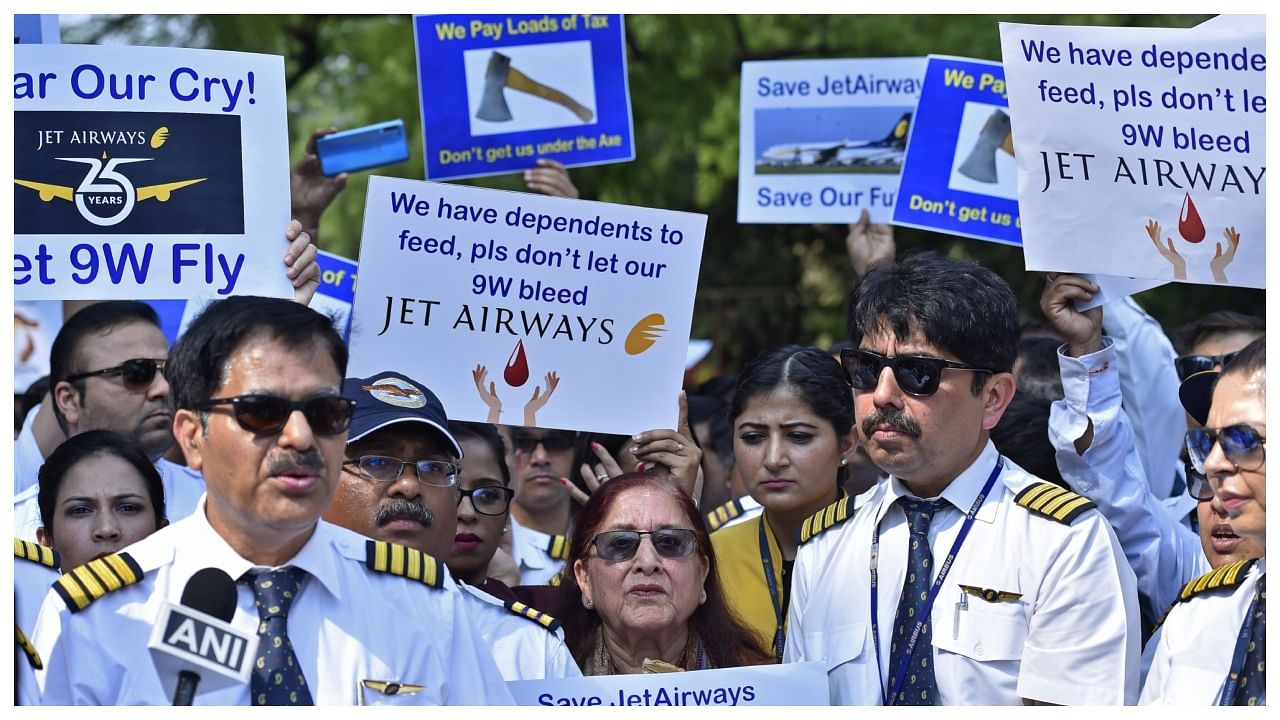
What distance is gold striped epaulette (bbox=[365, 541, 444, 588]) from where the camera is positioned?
3.25 meters

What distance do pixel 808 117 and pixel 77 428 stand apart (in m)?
3.57

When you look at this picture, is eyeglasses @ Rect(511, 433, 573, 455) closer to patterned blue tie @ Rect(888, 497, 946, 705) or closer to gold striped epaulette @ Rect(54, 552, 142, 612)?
patterned blue tie @ Rect(888, 497, 946, 705)

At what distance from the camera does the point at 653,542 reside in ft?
13.3

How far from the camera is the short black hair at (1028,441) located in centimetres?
475

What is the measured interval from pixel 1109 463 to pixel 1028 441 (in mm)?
494

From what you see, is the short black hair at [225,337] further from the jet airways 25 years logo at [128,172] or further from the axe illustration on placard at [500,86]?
the axe illustration on placard at [500,86]

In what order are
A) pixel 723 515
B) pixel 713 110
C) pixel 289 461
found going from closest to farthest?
pixel 289 461, pixel 723 515, pixel 713 110

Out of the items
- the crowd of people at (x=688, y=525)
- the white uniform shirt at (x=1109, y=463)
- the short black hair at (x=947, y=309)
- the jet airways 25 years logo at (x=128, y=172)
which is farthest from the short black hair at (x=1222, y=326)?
the jet airways 25 years logo at (x=128, y=172)

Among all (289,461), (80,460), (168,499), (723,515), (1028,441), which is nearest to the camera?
(289,461)

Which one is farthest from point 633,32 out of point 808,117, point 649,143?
point 808,117

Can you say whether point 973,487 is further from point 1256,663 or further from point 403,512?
point 403,512

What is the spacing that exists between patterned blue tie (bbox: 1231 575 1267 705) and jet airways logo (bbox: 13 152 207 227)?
10.5 ft

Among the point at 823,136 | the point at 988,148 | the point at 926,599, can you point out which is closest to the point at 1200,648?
the point at 926,599

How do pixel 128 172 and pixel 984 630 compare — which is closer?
pixel 984 630
